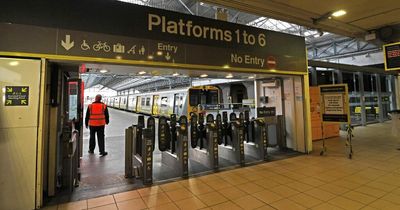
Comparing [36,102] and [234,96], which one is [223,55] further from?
[234,96]

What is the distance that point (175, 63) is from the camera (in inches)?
137

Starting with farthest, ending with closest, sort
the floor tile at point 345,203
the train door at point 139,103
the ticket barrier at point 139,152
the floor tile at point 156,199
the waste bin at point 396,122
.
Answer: the train door at point 139,103 → the waste bin at point 396,122 → the ticket barrier at point 139,152 → the floor tile at point 156,199 → the floor tile at point 345,203

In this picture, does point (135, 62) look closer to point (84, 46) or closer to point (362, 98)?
point (84, 46)

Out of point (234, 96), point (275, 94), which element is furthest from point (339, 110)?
point (234, 96)

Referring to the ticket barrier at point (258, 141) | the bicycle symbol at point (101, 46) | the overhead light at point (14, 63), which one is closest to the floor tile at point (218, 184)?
the ticket barrier at point (258, 141)

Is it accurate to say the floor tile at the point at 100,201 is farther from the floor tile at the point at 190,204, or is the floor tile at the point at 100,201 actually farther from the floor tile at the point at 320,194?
the floor tile at the point at 320,194

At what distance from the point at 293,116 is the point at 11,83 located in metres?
5.22

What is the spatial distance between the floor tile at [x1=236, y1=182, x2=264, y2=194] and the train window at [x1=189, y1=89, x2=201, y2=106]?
19.7ft

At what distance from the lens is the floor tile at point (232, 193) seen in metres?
2.79

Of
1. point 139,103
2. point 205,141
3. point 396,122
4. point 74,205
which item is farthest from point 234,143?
point 139,103

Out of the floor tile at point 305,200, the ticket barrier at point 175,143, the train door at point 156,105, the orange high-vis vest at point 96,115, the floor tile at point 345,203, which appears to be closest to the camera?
the floor tile at point 345,203

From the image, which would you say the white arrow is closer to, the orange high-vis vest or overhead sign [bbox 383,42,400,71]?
the orange high-vis vest

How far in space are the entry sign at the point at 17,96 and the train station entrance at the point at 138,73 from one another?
10 millimetres

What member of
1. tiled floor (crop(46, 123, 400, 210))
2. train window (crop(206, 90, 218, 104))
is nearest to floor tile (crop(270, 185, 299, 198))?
tiled floor (crop(46, 123, 400, 210))
